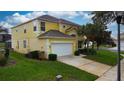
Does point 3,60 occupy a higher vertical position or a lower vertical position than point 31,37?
lower

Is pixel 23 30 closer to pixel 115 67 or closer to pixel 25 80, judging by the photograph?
pixel 25 80

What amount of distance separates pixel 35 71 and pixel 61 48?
119 cm

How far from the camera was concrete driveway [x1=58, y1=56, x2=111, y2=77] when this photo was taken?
24.5ft

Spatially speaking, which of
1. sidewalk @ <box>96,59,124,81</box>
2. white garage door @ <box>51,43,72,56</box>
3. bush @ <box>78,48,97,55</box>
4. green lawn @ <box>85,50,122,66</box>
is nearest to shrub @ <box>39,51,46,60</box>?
white garage door @ <box>51,43,72,56</box>

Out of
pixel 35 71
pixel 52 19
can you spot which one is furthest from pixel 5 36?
pixel 52 19

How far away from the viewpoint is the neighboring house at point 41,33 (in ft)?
23.2

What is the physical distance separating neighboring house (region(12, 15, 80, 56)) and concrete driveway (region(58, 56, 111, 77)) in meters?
0.41

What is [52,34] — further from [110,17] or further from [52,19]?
[110,17]

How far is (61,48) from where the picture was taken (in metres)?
7.50

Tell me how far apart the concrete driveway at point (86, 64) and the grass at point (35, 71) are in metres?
0.21

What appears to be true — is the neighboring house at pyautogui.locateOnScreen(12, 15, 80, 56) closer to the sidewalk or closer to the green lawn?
the green lawn

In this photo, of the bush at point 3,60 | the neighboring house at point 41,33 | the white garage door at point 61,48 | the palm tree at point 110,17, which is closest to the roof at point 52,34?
the neighboring house at point 41,33
